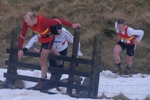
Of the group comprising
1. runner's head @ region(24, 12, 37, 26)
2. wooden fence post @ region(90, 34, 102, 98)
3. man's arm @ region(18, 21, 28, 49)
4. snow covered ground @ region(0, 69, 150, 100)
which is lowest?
snow covered ground @ region(0, 69, 150, 100)

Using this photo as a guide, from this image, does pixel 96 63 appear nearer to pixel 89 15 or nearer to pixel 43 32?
pixel 43 32

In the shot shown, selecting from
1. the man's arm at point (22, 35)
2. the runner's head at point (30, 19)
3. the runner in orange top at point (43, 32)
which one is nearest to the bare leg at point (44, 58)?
the runner in orange top at point (43, 32)

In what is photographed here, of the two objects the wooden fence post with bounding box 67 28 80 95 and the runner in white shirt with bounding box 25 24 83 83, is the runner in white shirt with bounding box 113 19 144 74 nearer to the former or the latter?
the runner in white shirt with bounding box 25 24 83 83

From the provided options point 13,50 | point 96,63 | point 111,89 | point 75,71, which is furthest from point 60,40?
point 111,89

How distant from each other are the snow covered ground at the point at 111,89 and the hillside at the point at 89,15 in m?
2.44

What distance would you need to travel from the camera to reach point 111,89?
10.2 meters

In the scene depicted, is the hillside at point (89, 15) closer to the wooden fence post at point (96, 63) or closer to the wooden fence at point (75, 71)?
the wooden fence at point (75, 71)

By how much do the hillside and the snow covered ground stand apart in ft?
8.01

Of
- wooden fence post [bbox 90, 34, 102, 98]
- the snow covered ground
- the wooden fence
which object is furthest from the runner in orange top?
the snow covered ground

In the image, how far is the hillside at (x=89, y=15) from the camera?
49.4 feet

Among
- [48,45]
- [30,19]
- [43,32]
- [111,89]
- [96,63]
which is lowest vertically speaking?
[111,89]

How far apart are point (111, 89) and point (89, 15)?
25.7ft

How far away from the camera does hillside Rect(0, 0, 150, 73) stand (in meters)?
15.1

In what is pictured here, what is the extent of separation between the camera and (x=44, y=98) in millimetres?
8289
